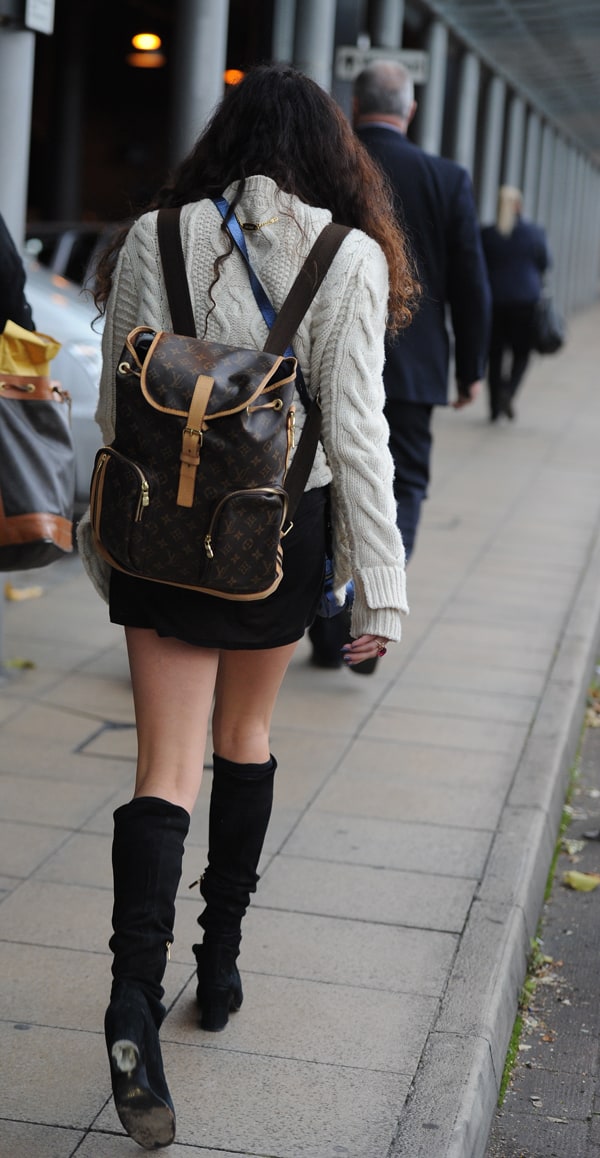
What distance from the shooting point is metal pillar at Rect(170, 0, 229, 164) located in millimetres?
7547

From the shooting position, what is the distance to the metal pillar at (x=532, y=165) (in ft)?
78.7

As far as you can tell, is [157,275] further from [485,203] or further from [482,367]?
[485,203]

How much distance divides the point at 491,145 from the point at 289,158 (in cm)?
1774

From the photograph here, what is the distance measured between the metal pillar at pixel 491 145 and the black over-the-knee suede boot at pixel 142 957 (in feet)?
57.9

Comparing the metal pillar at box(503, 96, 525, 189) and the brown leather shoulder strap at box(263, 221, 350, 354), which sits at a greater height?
the brown leather shoulder strap at box(263, 221, 350, 354)

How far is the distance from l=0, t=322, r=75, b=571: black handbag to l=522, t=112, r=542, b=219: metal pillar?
21.3m

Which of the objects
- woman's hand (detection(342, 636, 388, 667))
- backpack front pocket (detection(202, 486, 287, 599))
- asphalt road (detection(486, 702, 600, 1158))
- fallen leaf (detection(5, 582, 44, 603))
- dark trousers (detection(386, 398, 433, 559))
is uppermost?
backpack front pocket (detection(202, 486, 287, 599))

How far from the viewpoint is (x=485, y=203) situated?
19453 mm

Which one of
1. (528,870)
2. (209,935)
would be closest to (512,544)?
(528,870)

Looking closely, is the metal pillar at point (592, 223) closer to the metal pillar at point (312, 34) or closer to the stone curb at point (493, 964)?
the metal pillar at point (312, 34)

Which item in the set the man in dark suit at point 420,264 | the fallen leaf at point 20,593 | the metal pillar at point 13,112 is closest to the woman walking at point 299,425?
the man in dark suit at point 420,264

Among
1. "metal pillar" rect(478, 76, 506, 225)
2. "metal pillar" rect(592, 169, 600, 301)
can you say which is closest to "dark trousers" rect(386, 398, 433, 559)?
"metal pillar" rect(478, 76, 506, 225)

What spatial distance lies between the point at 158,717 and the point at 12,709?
267 centimetres

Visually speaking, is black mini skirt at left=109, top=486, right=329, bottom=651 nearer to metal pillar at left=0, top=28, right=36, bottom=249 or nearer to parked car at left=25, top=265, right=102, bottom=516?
metal pillar at left=0, top=28, right=36, bottom=249
